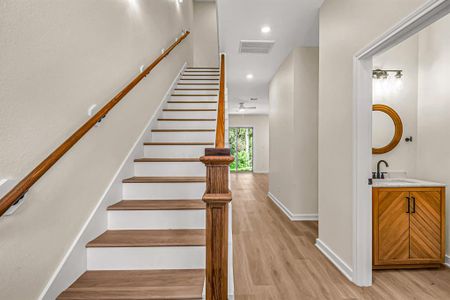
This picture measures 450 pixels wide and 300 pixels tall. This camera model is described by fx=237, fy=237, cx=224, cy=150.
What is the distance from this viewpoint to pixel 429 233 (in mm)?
2455

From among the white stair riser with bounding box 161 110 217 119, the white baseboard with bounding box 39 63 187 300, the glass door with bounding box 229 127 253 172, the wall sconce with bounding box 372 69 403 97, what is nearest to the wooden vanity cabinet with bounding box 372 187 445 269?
the wall sconce with bounding box 372 69 403 97

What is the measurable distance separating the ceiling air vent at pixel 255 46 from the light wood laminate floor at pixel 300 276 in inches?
116

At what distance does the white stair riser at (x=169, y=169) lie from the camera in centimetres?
238

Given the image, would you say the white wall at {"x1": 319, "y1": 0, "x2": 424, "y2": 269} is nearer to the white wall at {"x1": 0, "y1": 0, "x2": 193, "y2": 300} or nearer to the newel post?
the newel post

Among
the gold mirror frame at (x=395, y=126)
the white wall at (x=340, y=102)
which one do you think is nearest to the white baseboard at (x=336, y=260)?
the white wall at (x=340, y=102)

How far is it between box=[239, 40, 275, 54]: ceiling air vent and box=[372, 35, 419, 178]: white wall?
162 centimetres

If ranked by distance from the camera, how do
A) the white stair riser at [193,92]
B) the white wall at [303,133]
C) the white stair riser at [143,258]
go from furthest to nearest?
1. the white wall at [303,133]
2. the white stair riser at [193,92]
3. the white stair riser at [143,258]

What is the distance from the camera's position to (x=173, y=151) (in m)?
2.63

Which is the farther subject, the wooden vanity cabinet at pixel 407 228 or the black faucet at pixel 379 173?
the black faucet at pixel 379 173

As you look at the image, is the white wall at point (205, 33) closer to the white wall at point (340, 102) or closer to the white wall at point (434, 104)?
the white wall at point (340, 102)

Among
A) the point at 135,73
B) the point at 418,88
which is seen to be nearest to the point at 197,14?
the point at 135,73

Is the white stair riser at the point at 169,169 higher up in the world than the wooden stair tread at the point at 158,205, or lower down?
higher up

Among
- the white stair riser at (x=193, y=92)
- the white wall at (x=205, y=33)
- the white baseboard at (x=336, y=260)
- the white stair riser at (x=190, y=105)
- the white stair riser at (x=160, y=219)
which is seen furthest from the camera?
the white wall at (x=205, y=33)

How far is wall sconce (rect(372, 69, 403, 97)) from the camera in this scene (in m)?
2.94
